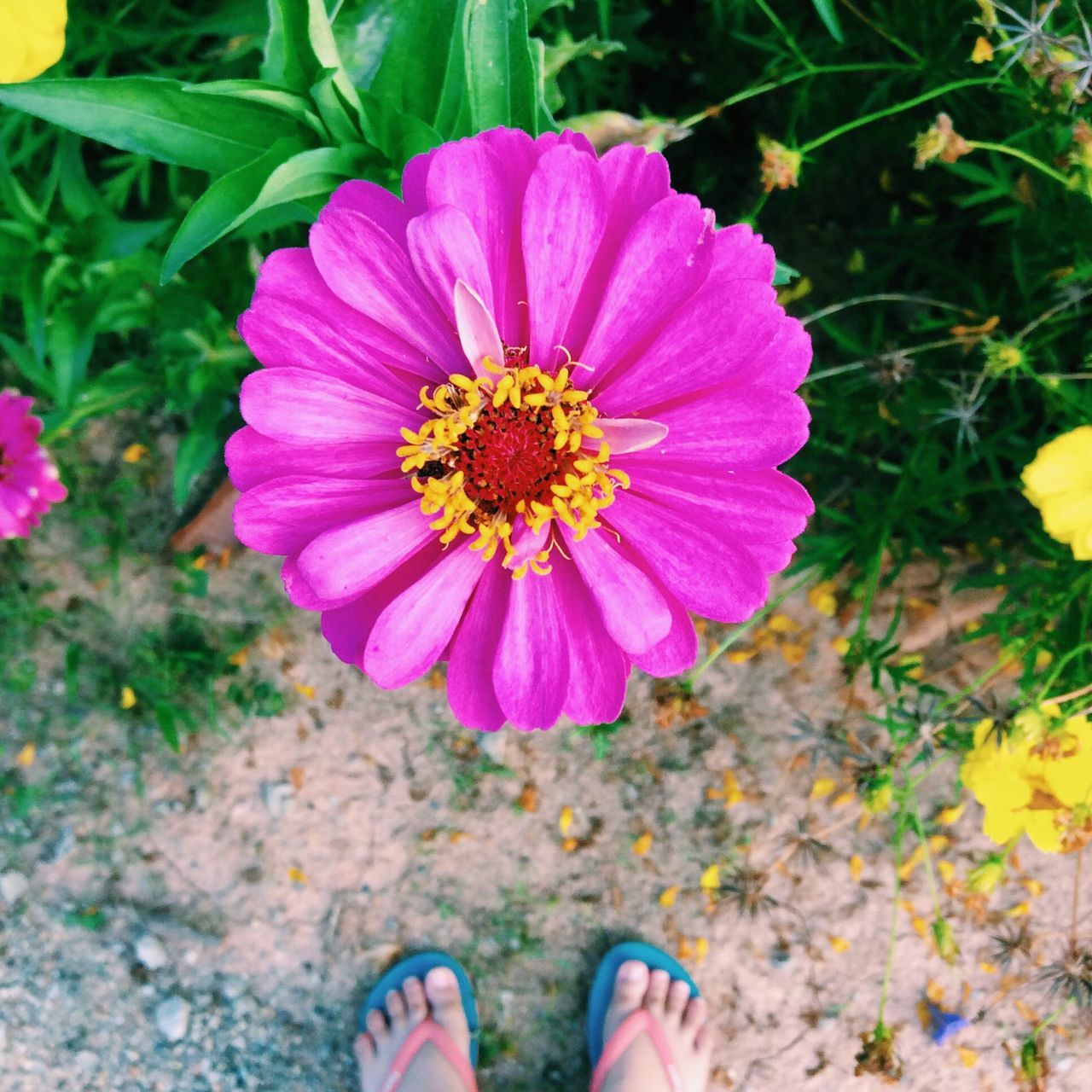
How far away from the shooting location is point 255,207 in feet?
2.74

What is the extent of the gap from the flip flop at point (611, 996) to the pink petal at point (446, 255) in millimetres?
1652

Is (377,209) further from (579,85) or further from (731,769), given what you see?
(731,769)

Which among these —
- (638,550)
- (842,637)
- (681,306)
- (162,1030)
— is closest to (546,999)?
(162,1030)

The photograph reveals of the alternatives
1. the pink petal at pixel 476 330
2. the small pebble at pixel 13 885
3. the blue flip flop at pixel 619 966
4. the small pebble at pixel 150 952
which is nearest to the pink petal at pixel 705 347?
the pink petal at pixel 476 330

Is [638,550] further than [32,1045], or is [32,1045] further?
[32,1045]

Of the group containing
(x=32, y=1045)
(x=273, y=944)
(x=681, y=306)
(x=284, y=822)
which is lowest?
(x=32, y=1045)

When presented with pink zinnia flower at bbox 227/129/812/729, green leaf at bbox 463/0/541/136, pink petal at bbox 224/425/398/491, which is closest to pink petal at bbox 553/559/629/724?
pink zinnia flower at bbox 227/129/812/729

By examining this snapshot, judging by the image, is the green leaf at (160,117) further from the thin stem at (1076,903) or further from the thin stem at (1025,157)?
the thin stem at (1076,903)

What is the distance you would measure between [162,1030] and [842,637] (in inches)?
64.9

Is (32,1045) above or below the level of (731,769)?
below

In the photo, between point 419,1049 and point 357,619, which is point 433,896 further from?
point 357,619

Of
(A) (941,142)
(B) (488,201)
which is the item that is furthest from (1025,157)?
(B) (488,201)

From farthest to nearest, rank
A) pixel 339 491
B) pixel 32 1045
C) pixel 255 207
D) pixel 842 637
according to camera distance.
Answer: pixel 32 1045 → pixel 842 637 → pixel 339 491 → pixel 255 207

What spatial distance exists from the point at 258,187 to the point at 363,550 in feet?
1.23
